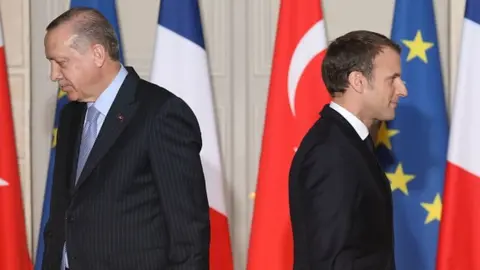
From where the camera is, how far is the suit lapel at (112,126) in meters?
2.07

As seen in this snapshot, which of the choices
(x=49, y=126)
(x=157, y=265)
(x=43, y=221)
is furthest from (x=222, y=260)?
(x=157, y=265)

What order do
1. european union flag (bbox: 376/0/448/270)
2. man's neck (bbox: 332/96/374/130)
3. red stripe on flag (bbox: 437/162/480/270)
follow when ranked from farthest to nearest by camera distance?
european union flag (bbox: 376/0/448/270), red stripe on flag (bbox: 437/162/480/270), man's neck (bbox: 332/96/374/130)

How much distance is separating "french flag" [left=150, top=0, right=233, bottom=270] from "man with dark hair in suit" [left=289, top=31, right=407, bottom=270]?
1.47 meters

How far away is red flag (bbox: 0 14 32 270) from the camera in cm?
361

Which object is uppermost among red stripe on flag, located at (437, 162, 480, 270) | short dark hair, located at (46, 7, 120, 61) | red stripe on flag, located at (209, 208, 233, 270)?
short dark hair, located at (46, 7, 120, 61)

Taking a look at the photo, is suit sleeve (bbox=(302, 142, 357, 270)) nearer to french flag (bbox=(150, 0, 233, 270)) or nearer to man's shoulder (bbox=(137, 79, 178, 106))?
man's shoulder (bbox=(137, 79, 178, 106))

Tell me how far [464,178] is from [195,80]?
1.19m

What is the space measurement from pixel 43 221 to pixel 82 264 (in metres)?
1.67

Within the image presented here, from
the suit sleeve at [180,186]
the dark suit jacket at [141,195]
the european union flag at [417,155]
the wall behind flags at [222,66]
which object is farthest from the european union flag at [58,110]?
the suit sleeve at [180,186]

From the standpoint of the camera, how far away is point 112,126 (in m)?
2.09

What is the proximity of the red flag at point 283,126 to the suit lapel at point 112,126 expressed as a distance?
4.86 feet

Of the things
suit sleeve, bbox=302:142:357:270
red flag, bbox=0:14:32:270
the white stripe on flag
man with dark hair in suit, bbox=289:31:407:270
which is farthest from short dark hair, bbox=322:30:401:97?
red flag, bbox=0:14:32:270

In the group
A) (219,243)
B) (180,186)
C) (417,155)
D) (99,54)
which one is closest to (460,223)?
(417,155)

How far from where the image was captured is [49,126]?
399 centimetres
